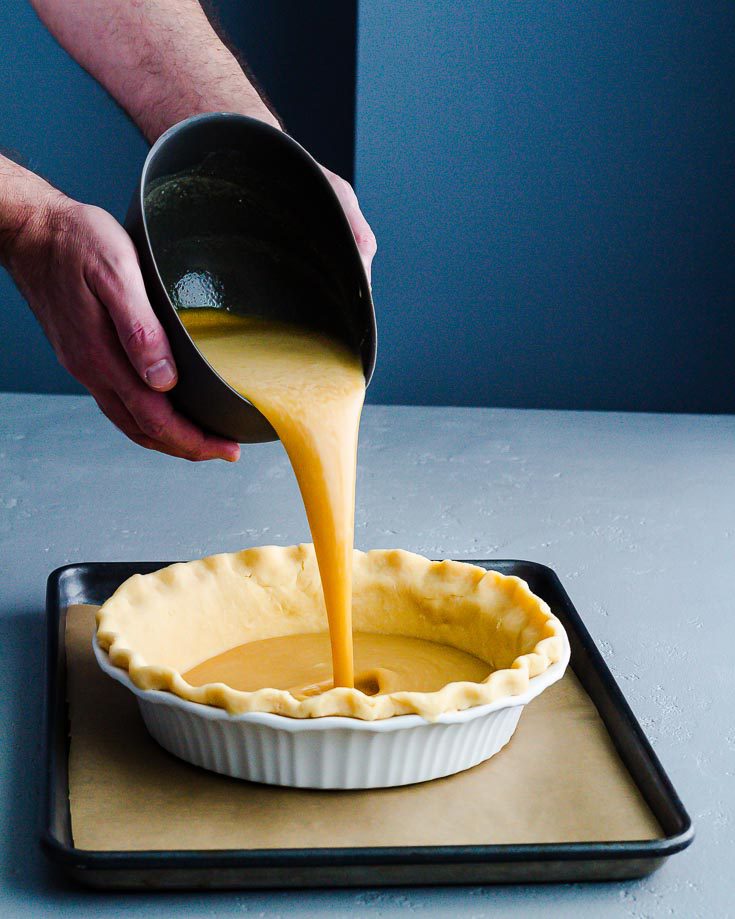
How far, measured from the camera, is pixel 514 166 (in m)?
2.58

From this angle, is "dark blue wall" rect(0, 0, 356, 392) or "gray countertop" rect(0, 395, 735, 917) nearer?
"gray countertop" rect(0, 395, 735, 917)

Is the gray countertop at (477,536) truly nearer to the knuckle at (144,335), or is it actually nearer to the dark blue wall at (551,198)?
the knuckle at (144,335)

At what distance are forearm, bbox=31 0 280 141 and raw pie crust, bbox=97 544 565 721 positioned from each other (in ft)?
1.99

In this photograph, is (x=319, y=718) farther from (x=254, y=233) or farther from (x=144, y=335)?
(x=254, y=233)

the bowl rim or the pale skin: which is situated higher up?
the pale skin

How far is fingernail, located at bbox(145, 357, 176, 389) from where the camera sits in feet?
3.13

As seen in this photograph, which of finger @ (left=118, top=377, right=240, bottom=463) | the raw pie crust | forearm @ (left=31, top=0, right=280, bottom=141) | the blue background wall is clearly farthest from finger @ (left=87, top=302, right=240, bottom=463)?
the blue background wall

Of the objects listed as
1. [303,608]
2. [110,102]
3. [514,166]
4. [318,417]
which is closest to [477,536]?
[303,608]

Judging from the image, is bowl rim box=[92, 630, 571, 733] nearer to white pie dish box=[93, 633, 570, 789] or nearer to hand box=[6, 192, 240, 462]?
white pie dish box=[93, 633, 570, 789]

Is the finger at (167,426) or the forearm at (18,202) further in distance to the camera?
the forearm at (18,202)

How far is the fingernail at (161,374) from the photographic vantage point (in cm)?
95

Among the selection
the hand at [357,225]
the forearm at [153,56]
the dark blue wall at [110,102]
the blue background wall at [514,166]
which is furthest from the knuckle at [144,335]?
the dark blue wall at [110,102]

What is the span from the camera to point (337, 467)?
1.08 m

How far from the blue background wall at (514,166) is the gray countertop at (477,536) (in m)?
0.51
